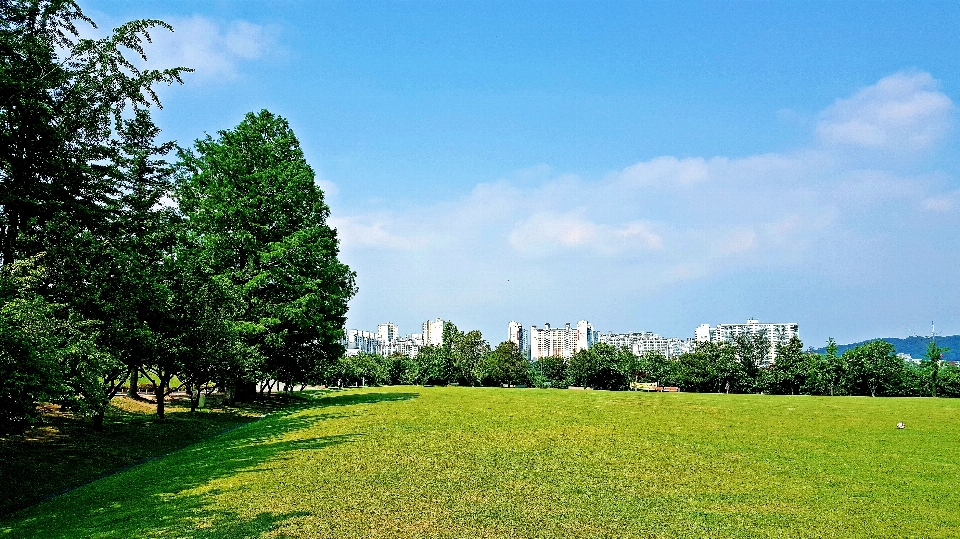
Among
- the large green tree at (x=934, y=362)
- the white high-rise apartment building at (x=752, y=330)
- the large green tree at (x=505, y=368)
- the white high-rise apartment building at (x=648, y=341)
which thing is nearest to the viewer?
the large green tree at (x=934, y=362)

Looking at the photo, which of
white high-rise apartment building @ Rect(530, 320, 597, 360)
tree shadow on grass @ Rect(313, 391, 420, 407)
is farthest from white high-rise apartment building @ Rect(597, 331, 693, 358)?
tree shadow on grass @ Rect(313, 391, 420, 407)

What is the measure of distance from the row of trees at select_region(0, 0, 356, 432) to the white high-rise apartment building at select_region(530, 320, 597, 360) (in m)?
141

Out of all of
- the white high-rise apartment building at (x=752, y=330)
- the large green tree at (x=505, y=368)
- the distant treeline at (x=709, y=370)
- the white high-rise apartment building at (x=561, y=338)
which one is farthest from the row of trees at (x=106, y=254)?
the white high-rise apartment building at (x=561, y=338)

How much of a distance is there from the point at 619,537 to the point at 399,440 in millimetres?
9182

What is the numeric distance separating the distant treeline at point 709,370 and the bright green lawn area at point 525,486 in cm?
4195

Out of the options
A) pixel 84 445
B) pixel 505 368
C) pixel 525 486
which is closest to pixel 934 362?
pixel 505 368

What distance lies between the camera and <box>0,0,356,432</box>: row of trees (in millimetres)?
12141

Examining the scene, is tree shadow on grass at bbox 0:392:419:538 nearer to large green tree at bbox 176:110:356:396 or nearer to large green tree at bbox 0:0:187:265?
large green tree at bbox 0:0:187:265

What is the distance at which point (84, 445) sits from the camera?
612 inches

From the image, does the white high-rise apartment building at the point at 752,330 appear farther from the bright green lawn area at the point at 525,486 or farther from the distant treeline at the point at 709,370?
the bright green lawn area at the point at 525,486

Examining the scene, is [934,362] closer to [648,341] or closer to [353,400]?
[353,400]

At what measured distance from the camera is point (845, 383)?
55.2m

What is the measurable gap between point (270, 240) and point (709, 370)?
1919 inches

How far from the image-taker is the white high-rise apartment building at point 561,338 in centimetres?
16562
